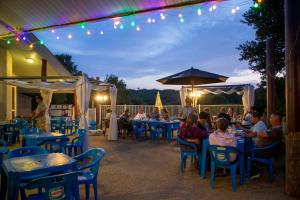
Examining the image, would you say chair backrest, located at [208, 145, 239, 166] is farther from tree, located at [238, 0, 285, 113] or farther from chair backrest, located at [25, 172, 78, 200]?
tree, located at [238, 0, 285, 113]

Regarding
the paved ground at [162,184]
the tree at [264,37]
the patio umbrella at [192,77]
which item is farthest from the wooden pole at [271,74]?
the paved ground at [162,184]

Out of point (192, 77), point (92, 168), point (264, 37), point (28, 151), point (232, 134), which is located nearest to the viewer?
point (92, 168)

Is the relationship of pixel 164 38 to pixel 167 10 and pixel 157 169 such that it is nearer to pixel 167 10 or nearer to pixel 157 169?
pixel 167 10

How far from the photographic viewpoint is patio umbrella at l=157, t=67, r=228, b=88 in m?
8.95

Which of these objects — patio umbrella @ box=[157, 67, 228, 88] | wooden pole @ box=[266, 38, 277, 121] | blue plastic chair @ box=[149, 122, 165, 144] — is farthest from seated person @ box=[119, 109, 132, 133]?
wooden pole @ box=[266, 38, 277, 121]

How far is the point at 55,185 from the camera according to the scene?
2.58 meters

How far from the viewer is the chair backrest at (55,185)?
2471 millimetres

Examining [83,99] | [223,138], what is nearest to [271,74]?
[223,138]

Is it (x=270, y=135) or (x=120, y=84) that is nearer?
(x=270, y=135)

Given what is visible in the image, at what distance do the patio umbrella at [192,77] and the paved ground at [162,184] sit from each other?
3.11m

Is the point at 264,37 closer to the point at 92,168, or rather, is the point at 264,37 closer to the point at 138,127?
the point at 138,127

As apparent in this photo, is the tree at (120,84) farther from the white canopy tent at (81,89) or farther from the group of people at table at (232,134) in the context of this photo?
the group of people at table at (232,134)

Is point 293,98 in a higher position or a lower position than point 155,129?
higher

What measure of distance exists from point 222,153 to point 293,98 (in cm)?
138
